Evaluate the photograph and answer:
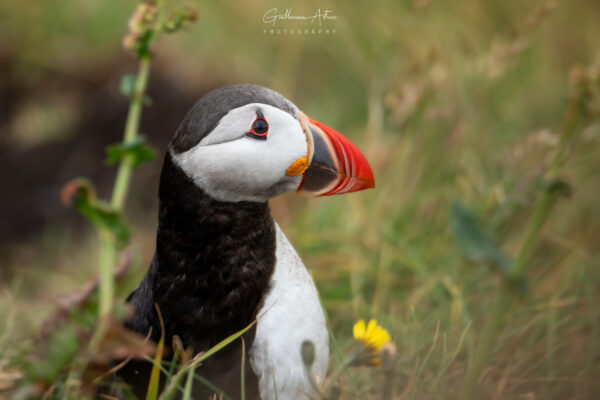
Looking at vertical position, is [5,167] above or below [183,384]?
above

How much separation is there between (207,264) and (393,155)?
1.66m

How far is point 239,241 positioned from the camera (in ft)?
5.54

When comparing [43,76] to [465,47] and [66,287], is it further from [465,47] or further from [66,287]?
[465,47]

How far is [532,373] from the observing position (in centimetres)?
190

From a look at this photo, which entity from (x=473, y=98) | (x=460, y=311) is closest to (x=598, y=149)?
(x=473, y=98)

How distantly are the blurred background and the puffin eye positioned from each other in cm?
42

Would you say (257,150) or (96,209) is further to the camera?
(257,150)

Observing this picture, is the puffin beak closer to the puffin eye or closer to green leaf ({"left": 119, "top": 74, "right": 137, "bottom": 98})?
the puffin eye

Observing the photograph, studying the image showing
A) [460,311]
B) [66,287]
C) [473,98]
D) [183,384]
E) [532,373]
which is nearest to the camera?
[183,384]

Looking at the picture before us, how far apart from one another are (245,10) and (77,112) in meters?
1.68

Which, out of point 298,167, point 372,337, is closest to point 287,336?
point 372,337

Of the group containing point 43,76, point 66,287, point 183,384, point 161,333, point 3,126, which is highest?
point 43,76

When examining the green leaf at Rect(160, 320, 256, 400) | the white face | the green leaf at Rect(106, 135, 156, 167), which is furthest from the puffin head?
the green leaf at Rect(160, 320, 256, 400)

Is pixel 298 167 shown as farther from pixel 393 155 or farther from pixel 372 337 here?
pixel 393 155
